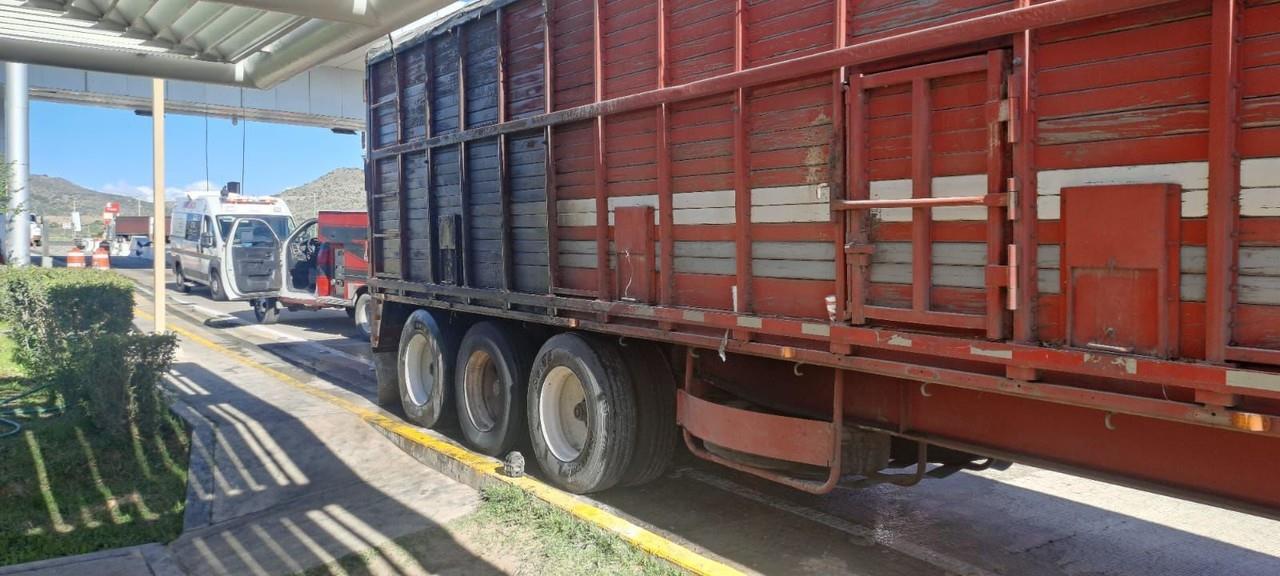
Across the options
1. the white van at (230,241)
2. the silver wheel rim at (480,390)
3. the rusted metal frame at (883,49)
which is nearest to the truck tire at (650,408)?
the rusted metal frame at (883,49)

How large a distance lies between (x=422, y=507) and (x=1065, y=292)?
4460 mm

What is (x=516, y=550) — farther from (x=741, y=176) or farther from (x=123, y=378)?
(x=123, y=378)

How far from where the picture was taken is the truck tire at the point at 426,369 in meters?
8.00

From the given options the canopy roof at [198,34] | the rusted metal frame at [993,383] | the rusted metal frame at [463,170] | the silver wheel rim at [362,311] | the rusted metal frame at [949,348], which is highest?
the canopy roof at [198,34]

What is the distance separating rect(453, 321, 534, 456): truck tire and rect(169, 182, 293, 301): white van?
459 inches

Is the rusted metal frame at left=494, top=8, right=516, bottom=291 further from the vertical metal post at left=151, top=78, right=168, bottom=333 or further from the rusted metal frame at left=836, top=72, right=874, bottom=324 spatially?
the vertical metal post at left=151, top=78, right=168, bottom=333

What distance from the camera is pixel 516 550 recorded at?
5211 mm

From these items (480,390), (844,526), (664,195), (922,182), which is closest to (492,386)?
(480,390)

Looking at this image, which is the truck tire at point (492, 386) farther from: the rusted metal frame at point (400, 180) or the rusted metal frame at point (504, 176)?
the rusted metal frame at point (400, 180)

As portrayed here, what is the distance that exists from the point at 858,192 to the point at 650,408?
2417mm

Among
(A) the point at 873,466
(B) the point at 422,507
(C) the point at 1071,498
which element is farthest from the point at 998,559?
(B) the point at 422,507

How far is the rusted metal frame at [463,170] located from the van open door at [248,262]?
12.2 metres

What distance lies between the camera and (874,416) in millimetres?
4629

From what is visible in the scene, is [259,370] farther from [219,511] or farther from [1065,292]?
[1065,292]
